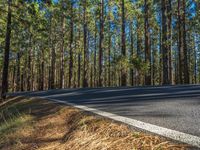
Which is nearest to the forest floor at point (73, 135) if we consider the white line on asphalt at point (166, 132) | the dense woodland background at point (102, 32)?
the white line on asphalt at point (166, 132)

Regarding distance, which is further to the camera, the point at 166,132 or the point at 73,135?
the point at 73,135

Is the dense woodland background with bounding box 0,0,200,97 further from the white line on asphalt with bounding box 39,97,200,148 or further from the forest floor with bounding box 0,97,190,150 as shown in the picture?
the white line on asphalt with bounding box 39,97,200,148

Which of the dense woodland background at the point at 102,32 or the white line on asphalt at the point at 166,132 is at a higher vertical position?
the dense woodland background at the point at 102,32

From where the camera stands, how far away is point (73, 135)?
4.50m

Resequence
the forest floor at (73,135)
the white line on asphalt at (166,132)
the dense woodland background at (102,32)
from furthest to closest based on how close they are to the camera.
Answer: the dense woodland background at (102,32), the forest floor at (73,135), the white line on asphalt at (166,132)

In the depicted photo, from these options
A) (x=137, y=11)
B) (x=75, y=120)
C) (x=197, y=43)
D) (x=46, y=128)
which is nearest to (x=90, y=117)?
(x=75, y=120)

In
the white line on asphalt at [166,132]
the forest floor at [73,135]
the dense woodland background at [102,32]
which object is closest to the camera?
the white line on asphalt at [166,132]

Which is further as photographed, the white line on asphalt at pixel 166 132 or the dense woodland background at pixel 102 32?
the dense woodland background at pixel 102 32

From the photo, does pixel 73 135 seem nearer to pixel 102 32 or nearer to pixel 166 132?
pixel 166 132

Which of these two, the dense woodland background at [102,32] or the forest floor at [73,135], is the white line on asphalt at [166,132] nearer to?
the forest floor at [73,135]

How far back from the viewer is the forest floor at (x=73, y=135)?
348cm

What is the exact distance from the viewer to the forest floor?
3.48m

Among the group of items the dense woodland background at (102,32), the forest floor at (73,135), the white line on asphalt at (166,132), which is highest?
the dense woodland background at (102,32)

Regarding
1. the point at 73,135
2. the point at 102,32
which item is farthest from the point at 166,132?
the point at 102,32
